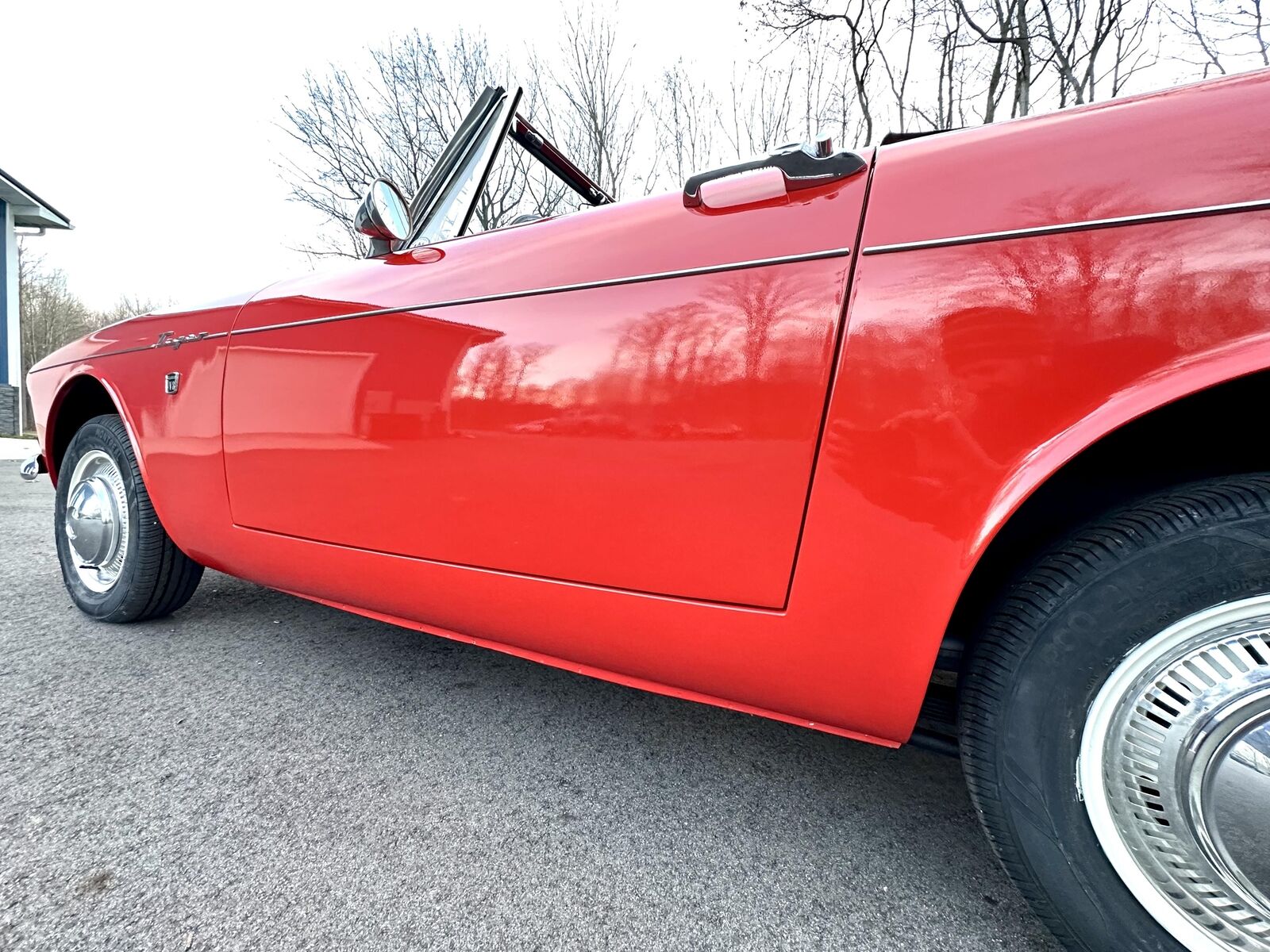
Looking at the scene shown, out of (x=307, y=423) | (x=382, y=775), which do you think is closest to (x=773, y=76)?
(x=307, y=423)

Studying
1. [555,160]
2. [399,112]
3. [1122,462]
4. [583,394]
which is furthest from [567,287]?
[399,112]

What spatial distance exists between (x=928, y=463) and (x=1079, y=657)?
0.33 meters

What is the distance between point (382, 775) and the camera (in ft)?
4.71

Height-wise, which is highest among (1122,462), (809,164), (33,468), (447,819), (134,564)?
(809,164)

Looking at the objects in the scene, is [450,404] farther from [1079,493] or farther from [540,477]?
[1079,493]

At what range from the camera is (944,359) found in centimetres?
92

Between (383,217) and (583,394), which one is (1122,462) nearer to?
(583,394)

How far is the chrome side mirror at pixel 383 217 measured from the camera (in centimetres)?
174

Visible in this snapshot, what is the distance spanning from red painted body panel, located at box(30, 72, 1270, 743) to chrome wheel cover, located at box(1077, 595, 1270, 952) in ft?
0.80

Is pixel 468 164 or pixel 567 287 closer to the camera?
pixel 567 287

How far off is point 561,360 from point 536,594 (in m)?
0.48

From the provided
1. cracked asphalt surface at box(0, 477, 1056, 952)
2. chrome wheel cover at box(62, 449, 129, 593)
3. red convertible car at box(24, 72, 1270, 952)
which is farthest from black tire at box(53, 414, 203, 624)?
red convertible car at box(24, 72, 1270, 952)

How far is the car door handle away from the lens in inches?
40.9

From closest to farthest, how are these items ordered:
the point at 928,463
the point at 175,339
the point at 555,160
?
the point at 928,463 → the point at 175,339 → the point at 555,160
